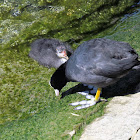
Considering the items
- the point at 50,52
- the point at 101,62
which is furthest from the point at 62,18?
the point at 101,62

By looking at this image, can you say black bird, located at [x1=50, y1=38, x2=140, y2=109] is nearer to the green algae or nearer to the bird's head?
the bird's head

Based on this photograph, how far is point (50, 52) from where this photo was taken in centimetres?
556

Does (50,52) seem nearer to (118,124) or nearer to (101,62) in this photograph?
(101,62)

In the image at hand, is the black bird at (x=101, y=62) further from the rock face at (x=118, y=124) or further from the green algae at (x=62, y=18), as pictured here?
A: the green algae at (x=62, y=18)

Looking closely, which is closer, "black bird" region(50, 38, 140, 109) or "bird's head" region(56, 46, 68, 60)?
"black bird" region(50, 38, 140, 109)

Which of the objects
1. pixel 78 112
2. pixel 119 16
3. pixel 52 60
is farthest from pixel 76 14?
pixel 78 112

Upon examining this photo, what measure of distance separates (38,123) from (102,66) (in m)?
1.11

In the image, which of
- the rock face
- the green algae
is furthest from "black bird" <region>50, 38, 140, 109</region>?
the green algae

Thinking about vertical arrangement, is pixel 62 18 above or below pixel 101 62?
below

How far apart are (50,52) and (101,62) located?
238cm

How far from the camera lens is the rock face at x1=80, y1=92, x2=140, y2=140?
8.82 ft

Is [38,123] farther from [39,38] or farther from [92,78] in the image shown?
[39,38]

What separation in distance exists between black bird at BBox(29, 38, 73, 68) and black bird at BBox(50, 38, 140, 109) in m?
1.70

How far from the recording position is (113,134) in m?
2.72
